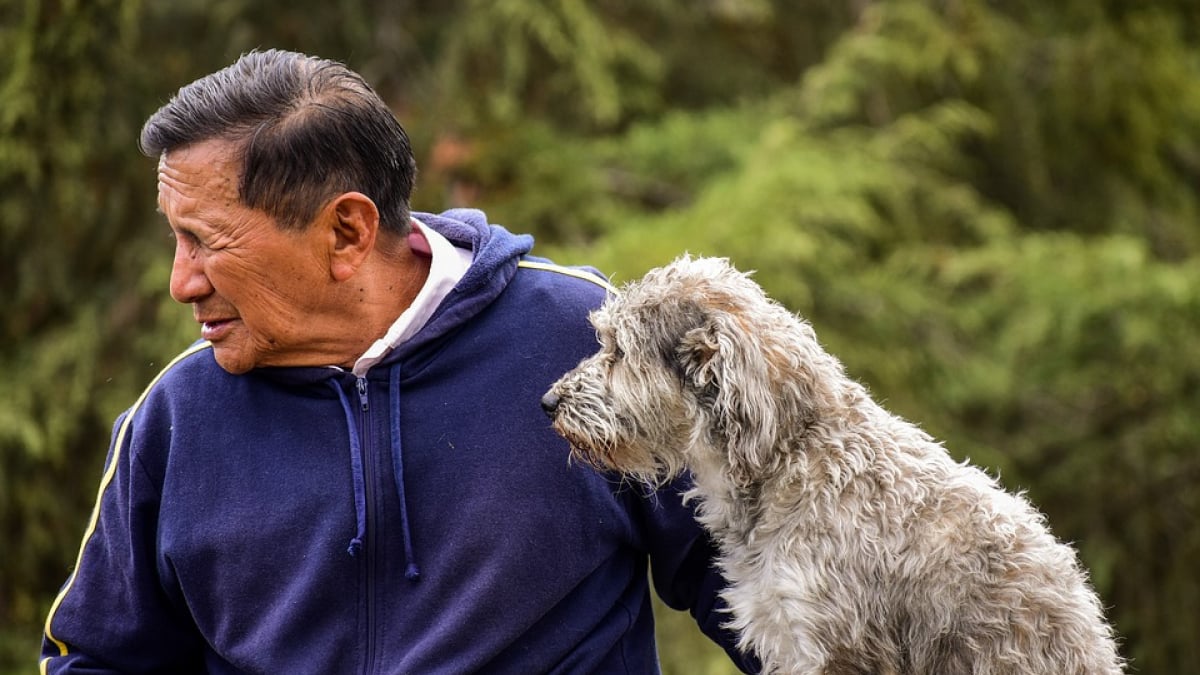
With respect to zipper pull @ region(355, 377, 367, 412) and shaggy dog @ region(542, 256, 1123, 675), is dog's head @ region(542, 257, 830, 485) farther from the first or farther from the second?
zipper pull @ region(355, 377, 367, 412)

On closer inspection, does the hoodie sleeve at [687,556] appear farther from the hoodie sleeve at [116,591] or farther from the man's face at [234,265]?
the hoodie sleeve at [116,591]

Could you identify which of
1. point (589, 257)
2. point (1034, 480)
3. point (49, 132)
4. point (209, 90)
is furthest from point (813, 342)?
point (1034, 480)

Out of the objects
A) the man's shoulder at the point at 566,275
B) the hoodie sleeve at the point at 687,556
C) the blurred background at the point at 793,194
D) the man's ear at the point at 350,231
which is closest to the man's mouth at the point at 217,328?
the man's ear at the point at 350,231

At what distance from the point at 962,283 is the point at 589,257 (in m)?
2.94

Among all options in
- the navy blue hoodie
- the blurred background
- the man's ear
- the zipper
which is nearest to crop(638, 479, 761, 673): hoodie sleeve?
the navy blue hoodie

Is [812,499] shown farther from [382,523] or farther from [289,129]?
[289,129]

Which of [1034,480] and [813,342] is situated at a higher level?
[813,342]

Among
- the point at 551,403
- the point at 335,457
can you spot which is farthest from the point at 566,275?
the point at 335,457

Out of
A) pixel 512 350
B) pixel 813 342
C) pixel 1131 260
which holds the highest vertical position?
pixel 1131 260

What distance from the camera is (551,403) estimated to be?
122 inches

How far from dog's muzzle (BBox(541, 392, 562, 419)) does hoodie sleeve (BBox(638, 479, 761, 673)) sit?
40 cm

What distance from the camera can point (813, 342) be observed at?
10.1 ft

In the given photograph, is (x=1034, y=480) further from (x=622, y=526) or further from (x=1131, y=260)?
(x=622, y=526)

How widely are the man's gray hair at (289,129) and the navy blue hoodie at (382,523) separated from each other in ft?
1.30
